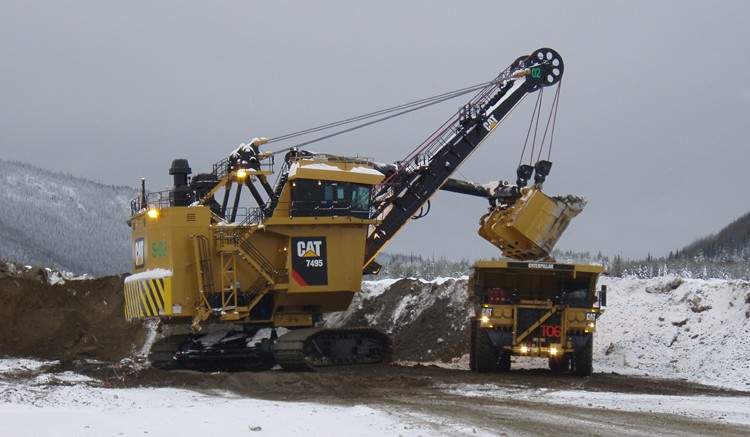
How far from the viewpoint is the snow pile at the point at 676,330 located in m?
29.1

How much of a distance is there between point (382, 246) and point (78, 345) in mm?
11609

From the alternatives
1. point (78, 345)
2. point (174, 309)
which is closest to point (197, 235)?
point (174, 309)

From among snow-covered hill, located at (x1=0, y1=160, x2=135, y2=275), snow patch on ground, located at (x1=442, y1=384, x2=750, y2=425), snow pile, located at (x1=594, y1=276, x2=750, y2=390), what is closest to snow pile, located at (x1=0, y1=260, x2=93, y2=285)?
snow pile, located at (x1=594, y1=276, x2=750, y2=390)

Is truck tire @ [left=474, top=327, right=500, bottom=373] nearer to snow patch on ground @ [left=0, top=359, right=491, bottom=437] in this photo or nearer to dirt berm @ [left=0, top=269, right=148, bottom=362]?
snow patch on ground @ [left=0, top=359, right=491, bottom=437]

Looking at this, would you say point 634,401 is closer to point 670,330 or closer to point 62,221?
point 670,330

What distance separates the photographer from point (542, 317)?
26828 mm

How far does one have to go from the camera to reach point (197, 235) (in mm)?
27234

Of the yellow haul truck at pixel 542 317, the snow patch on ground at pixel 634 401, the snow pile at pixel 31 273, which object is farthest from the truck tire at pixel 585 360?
the snow pile at pixel 31 273

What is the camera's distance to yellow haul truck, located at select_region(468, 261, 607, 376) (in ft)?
87.8

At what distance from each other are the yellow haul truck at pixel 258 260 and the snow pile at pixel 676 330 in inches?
175

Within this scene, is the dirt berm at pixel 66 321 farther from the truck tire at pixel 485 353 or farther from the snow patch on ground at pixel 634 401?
the snow patch on ground at pixel 634 401

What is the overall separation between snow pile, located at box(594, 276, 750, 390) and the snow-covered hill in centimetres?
4186

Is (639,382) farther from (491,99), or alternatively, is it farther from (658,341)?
(491,99)

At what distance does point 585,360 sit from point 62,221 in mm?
69374
